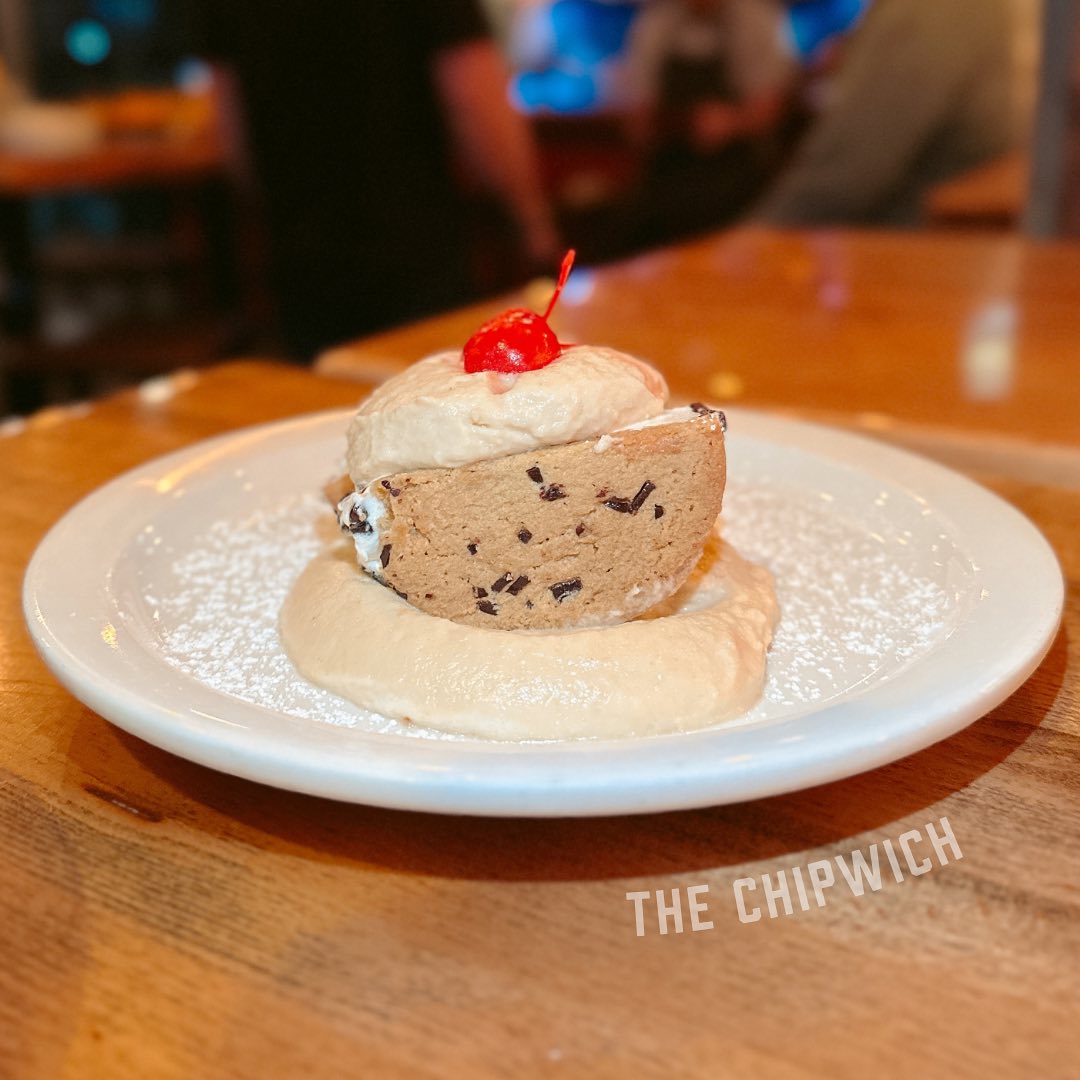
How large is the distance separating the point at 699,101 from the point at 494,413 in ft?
24.3

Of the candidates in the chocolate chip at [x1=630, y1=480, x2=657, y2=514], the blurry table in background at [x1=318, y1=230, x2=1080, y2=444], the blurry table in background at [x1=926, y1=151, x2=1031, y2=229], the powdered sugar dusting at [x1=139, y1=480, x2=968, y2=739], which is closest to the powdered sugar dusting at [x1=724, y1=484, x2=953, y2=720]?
the powdered sugar dusting at [x1=139, y1=480, x2=968, y2=739]

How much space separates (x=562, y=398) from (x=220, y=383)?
1254mm

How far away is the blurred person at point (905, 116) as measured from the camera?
4285 mm

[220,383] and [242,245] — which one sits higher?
[220,383]

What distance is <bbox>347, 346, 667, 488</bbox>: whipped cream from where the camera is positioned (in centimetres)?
100

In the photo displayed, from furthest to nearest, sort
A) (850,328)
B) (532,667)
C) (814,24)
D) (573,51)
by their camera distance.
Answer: (814,24), (573,51), (850,328), (532,667)

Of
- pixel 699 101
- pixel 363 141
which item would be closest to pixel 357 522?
pixel 363 141

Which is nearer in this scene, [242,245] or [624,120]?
[242,245]

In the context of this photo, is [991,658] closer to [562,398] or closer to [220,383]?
[562,398]

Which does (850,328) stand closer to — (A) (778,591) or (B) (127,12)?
(A) (778,591)

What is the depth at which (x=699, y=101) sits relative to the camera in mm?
7746

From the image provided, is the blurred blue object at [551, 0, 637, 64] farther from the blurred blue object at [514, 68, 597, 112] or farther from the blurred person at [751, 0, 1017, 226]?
the blurred person at [751, 0, 1017, 226]

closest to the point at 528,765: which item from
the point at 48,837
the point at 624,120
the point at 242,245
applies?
the point at 48,837

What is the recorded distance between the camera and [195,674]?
1.00 m
